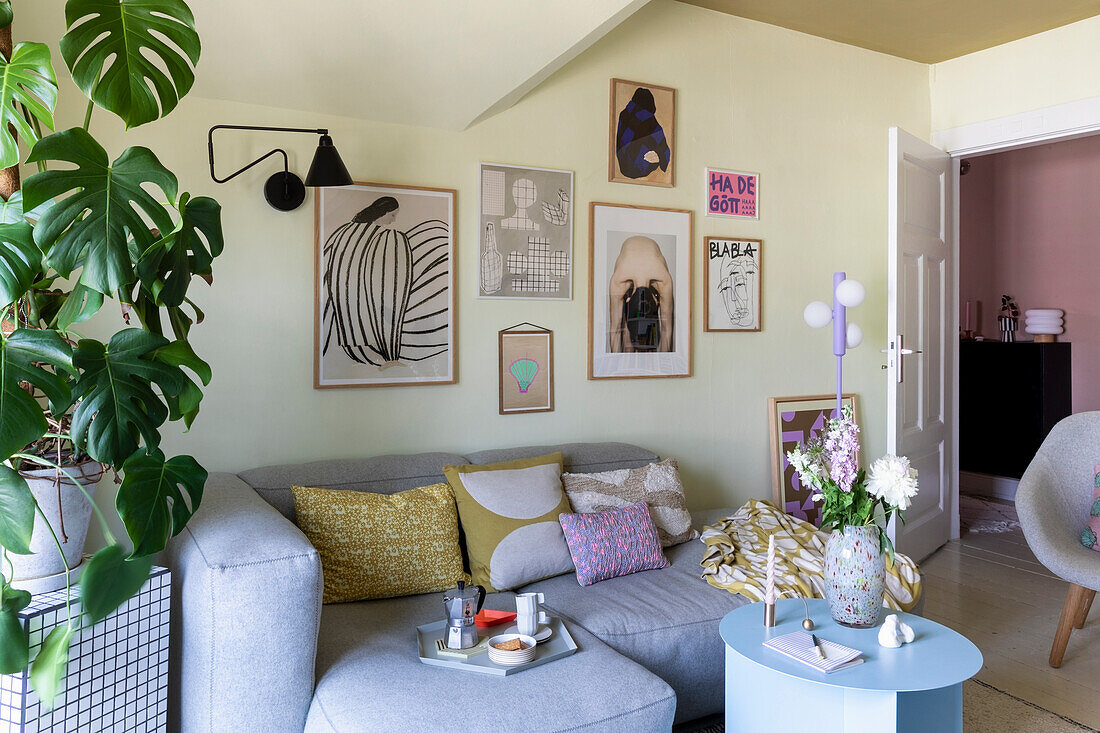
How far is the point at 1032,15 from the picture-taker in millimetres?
3584

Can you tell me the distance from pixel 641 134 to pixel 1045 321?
3.81m

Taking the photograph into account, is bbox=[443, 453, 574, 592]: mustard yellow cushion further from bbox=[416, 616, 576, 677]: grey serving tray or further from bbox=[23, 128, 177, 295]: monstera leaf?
bbox=[23, 128, 177, 295]: monstera leaf

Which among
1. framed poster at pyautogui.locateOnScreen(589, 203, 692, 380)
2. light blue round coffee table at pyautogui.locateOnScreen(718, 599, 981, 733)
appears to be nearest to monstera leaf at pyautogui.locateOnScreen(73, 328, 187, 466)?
light blue round coffee table at pyautogui.locateOnScreen(718, 599, 981, 733)

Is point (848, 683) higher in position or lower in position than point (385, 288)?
lower

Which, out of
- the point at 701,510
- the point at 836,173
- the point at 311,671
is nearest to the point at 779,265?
the point at 836,173

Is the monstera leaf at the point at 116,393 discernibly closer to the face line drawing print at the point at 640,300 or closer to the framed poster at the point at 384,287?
the framed poster at the point at 384,287

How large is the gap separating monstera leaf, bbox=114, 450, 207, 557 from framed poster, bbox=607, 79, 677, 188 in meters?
2.20

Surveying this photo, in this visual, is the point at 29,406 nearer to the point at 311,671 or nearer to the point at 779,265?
the point at 311,671

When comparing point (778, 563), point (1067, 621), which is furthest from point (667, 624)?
point (1067, 621)

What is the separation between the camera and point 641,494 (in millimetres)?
2850

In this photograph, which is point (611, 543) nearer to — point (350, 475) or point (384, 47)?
point (350, 475)

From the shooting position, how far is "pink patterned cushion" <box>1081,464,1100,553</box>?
2.94 metres

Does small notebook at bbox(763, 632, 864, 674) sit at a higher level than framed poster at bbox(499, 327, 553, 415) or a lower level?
lower

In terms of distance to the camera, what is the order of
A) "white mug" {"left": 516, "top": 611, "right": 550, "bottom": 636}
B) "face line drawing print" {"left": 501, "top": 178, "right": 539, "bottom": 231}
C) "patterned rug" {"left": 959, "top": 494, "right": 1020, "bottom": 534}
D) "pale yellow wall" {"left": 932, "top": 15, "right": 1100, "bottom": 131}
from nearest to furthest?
"white mug" {"left": 516, "top": 611, "right": 550, "bottom": 636} < "face line drawing print" {"left": 501, "top": 178, "right": 539, "bottom": 231} < "pale yellow wall" {"left": 932, "top": 15, "right": 1100, "bottom": 131} < "patterned rug" {"left": 959, "top": 494, "right": 1020, "bottom": 534}
